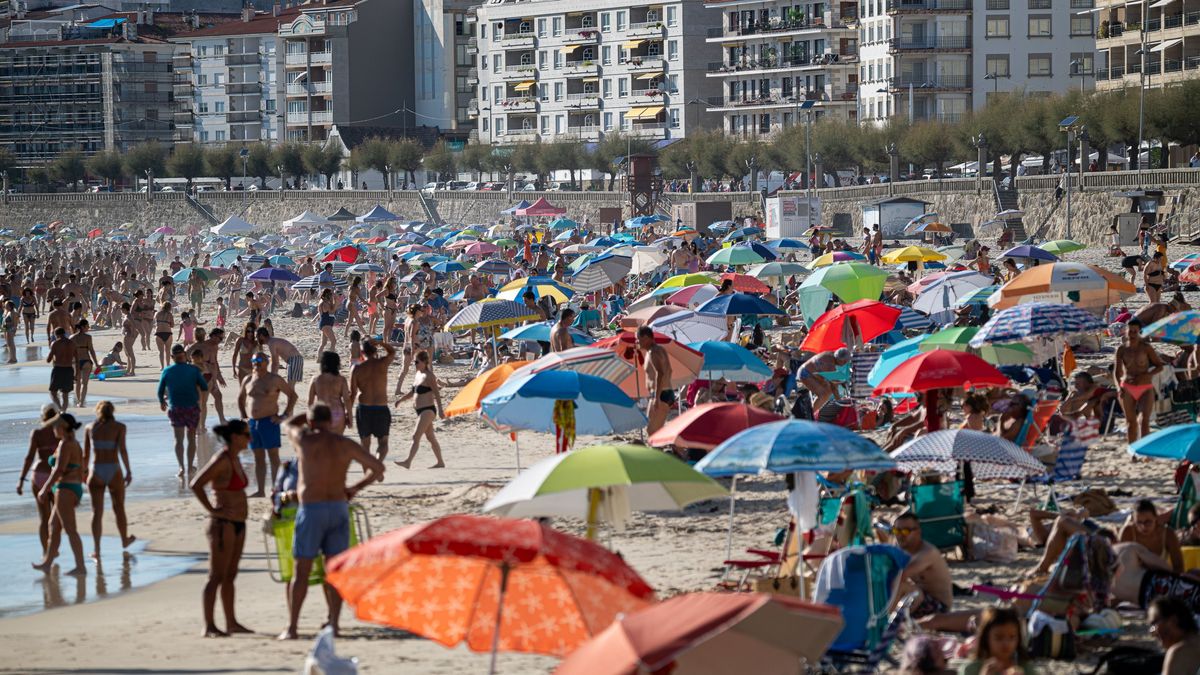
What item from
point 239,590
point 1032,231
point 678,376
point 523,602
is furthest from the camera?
point 1032,231

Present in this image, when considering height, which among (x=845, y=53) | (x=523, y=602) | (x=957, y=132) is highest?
(x=845, y=53)

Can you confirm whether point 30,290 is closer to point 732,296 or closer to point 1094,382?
point 732,296

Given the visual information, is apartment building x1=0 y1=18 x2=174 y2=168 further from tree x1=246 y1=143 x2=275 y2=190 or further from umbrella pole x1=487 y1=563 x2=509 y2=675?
umbrella pole x1=487 y1=563 x2=509 y2=675

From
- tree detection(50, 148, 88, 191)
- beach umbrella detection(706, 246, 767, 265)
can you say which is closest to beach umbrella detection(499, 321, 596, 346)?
beach umbrella detection(706, 246, 767, 265)

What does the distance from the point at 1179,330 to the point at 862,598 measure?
7.57m

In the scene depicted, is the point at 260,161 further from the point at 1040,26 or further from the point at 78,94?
the point at 1040,26

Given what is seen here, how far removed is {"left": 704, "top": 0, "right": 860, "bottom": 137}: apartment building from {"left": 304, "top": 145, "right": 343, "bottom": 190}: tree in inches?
748

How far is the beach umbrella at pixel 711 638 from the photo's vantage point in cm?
592

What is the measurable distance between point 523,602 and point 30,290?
2868 cm

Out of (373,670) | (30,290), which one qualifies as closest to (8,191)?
(30,290)

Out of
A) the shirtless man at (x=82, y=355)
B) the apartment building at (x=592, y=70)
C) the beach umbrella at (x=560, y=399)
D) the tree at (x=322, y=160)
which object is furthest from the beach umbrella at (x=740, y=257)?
the tree at (x=322, y=160)

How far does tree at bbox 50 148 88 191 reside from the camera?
95.8m

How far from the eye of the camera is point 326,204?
79.4 m

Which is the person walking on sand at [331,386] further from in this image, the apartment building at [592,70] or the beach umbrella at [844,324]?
the apartment building at [592,70]
